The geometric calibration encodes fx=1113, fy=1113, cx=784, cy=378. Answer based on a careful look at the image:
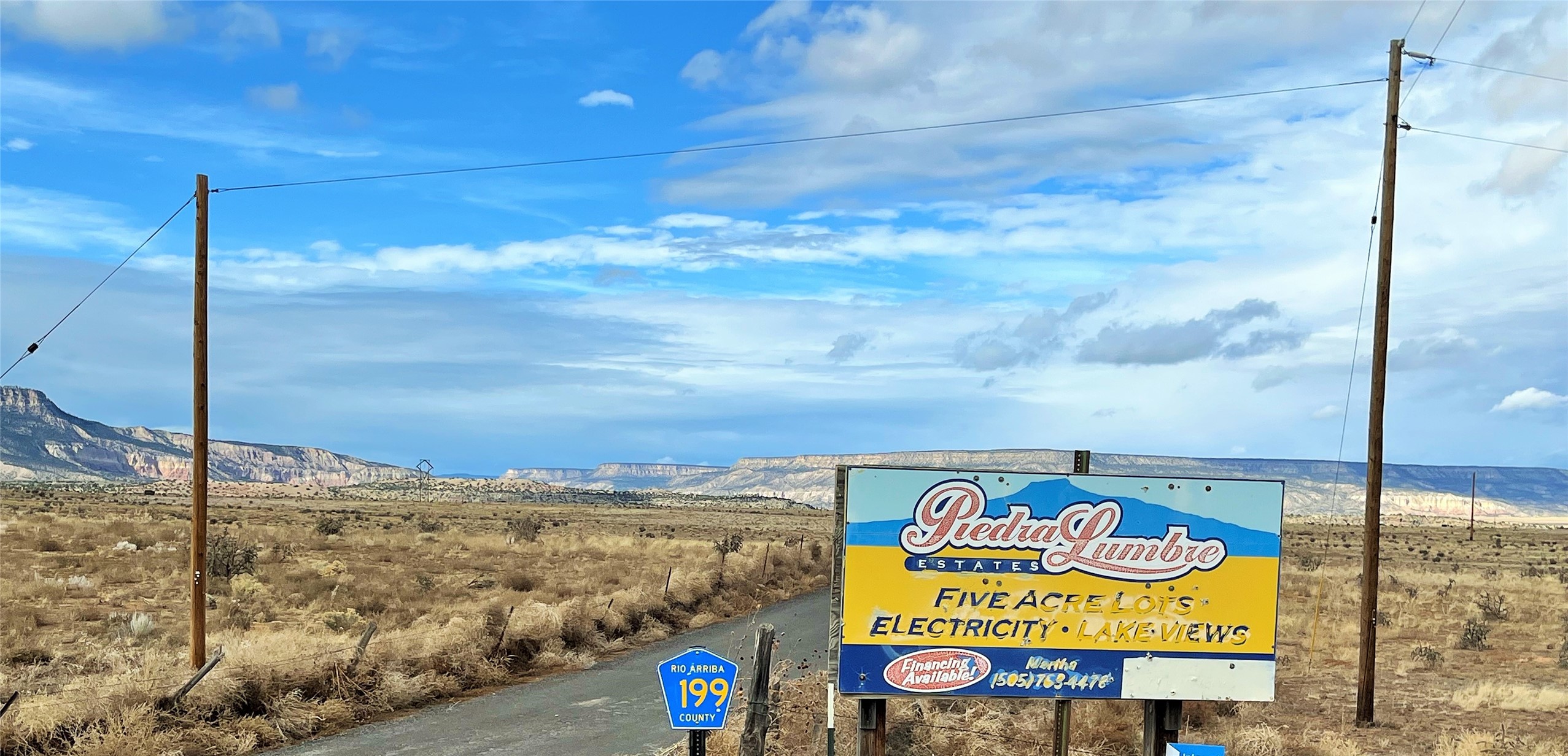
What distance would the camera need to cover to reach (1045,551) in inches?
372

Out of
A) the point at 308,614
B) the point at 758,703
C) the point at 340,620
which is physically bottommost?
the point at 308,614

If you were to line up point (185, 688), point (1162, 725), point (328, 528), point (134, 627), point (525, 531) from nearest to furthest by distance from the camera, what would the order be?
point (1162, 725)
point (185, 688)
point (134, 627)
point (328, 528)
point (525, 531)

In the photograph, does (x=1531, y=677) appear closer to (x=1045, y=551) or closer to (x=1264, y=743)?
(x=1264, y=743)

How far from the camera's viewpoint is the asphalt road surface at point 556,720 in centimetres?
1427

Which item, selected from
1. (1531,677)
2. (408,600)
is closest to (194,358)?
(408,600)

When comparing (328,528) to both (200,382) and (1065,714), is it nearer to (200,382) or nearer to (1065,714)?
(200,382)

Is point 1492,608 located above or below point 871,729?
below

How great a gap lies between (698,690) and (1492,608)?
29407 mm

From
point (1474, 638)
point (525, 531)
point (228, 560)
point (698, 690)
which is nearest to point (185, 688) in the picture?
point (698, 690)

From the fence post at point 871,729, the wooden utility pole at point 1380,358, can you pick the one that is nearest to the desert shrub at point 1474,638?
the wooden utility pole at point 1380,358

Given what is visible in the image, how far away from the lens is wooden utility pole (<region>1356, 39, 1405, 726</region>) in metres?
16.2

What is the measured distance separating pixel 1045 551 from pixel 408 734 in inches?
387

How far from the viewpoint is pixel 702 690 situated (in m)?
8.70

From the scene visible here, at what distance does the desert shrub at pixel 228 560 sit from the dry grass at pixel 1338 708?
21.2 meters
